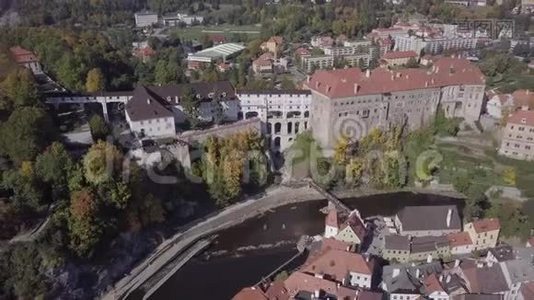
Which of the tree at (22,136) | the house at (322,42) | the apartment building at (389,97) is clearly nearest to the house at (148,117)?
the tree at (22,136)

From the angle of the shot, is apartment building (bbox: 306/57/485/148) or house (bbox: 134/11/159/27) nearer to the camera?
apartment building (bbox: 306/57/485/148)

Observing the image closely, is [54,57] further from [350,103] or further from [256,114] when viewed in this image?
[350,103]

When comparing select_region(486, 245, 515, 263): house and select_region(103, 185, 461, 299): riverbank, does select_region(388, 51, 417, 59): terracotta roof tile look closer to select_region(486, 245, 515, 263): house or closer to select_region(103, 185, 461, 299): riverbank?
select_region(103, 185, 461, 299): riverbank

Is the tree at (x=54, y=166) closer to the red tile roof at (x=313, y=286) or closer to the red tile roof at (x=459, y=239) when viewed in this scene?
the red tile roof at (x=313, y=286)

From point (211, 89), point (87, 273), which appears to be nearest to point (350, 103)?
point (211, 89)

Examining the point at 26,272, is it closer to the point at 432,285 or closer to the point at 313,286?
the point at 313,286

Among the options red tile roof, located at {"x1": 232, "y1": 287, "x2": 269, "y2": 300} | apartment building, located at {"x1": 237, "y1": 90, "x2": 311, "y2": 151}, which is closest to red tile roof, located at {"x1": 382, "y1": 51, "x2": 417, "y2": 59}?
apartment building, located at {"x1": 237, "y1": 90, "x2": 311, "y2": 151}
